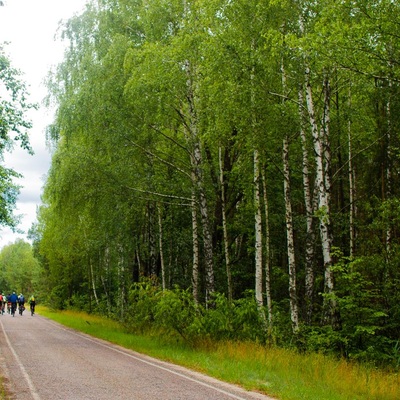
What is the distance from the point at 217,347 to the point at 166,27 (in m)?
12.1

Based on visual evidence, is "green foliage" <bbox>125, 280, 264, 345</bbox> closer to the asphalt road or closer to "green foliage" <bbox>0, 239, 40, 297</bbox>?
the asphalt road

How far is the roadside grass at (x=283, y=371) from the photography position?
8570mm

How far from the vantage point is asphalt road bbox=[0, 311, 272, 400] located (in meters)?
7.98

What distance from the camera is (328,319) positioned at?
1409 cm

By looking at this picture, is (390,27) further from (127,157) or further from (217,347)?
(127,157)

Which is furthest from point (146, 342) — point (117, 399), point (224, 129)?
point (117, 399)

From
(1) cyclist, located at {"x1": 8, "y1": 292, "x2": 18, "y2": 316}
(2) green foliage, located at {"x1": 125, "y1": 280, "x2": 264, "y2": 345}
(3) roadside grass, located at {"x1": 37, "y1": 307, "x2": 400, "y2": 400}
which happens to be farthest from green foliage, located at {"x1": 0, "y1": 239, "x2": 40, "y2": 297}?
(3) roadside grass, located at {"x1": 37, "y1": 307, "x2": 400, "y2": 400}

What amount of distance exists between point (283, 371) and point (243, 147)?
12378 mm

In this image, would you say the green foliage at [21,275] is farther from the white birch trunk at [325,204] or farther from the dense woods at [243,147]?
the white birch trunk at [325,204]

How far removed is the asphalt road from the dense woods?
3.04 m

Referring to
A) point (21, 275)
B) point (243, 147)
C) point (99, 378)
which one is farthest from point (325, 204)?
point (21, 275)

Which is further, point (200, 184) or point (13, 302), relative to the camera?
point (13, 302)

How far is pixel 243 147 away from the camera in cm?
2134

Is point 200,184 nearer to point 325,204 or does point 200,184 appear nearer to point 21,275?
point 325,204
